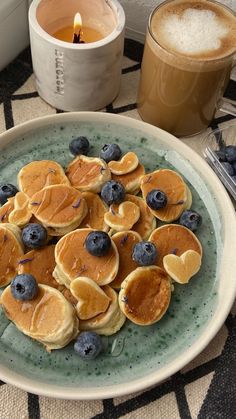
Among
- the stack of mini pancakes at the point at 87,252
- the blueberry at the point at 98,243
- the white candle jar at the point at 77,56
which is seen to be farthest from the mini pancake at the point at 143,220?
the white candle jar at the point at 77,56

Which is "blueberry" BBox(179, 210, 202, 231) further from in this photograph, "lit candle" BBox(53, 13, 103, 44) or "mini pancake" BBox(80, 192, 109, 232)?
"lit candle" BBox(53, 13, 103, 44)

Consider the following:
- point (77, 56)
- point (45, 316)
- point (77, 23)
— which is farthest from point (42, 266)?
point (77, 23)

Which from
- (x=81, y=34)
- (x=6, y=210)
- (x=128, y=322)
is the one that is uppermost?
(x=81, y=34)

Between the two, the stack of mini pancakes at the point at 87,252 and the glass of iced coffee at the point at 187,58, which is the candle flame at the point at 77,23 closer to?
the glass of iced coffee at the point at 187,58

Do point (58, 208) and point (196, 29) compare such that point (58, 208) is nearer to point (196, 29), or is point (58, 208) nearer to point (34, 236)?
point (34, 236)

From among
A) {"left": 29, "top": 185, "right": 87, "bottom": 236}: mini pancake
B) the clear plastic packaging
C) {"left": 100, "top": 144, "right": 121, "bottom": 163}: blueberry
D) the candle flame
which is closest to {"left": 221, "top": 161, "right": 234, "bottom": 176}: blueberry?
the clear plastic packaging

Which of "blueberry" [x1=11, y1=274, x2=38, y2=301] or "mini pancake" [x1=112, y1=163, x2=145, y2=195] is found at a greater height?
"mini pancake" [x1=112, y1=163, x2=145, y2=195]

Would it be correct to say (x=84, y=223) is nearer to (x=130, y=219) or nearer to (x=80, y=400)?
(x=130, y=219)
